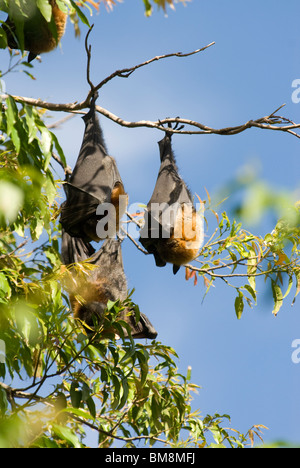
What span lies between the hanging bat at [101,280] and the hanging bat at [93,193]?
0.32m

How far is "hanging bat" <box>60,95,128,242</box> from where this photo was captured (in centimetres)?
517

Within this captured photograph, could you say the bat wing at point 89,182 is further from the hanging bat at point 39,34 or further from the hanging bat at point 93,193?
the hanging bat at point 39,34

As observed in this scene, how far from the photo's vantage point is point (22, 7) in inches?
144

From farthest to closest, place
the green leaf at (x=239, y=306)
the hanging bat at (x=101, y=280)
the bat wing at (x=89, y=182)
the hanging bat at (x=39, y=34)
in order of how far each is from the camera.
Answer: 1. the hanging bat at (x=101, y=280)
2. the bat wing at (x=89, y=182)
3. the hanging bat at (x=39, y=34)
4. the green leaf at (x=239, y=306)

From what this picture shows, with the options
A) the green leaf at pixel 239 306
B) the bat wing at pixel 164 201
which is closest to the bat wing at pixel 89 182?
the bat wing at pixel 164 201

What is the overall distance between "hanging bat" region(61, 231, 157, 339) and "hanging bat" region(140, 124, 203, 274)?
0.35m

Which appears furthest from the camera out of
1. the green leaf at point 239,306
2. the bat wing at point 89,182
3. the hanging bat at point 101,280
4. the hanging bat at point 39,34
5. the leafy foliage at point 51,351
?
the hanging bat at point 101,280

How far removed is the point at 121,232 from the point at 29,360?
6.34 ft

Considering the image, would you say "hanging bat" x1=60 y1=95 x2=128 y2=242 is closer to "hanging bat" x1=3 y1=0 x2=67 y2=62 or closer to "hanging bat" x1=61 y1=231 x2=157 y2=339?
"hanging bat" x1=61 y1=231 x2=157 y2=339

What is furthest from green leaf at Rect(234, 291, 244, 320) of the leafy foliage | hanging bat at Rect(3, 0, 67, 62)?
hanging bat at Rect(3, 0, 67, 62)

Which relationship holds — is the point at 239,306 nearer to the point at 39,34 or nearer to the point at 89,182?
the point at 89,182

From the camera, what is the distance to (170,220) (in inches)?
224

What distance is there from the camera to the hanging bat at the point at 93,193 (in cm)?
517
